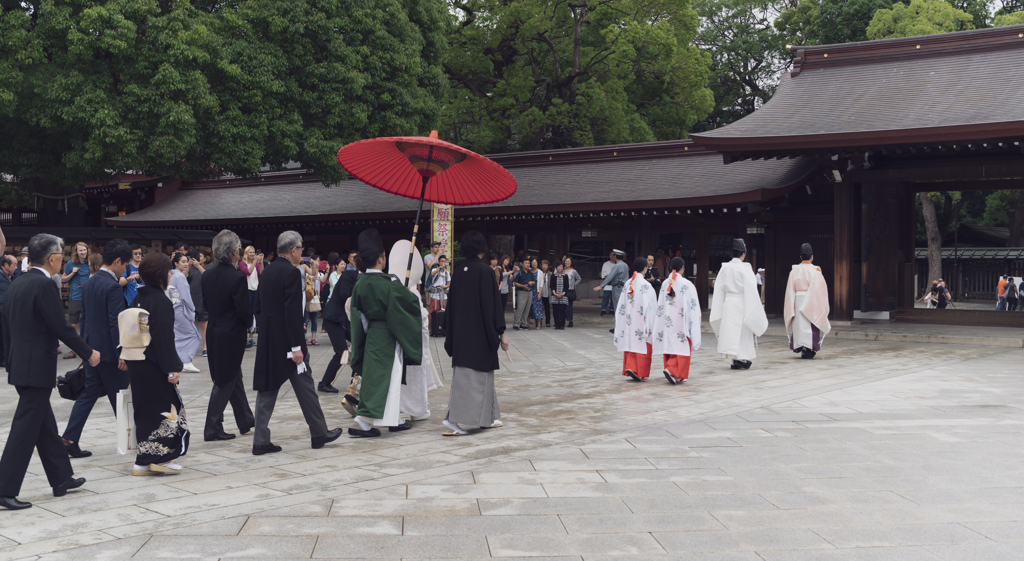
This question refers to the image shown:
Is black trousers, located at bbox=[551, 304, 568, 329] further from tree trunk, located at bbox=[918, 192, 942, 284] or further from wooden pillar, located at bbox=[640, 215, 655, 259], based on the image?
tree trunk, located at bbox=[918, 192, 942, 284]

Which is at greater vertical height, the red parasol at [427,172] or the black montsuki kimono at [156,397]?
the red parasol at [427,172]

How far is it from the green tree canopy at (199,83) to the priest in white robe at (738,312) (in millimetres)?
9640

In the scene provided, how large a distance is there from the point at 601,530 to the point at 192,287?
818 cm

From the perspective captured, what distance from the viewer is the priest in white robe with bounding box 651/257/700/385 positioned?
8961mm

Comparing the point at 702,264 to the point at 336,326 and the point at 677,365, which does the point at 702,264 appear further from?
the point at 336,326

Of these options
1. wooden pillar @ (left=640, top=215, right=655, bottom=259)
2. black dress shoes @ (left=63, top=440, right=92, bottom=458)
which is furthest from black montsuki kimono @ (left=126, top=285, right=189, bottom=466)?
wooden pillar @ (left=640, top=215, right=655, bottom=259)

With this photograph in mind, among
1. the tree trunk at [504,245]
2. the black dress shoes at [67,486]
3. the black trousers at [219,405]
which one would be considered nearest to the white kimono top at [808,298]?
the black trousers at [219,405]

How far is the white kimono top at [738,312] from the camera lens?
9.95 m

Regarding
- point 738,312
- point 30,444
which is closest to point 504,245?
point 738,312

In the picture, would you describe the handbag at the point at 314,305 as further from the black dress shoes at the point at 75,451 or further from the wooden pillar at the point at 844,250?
the wooden pillar at the point at 844,250

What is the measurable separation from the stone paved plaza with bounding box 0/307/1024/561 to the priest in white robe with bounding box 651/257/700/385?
101 centimetres

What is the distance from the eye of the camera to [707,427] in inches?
255

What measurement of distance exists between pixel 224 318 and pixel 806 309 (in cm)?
792

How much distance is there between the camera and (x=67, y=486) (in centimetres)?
453
